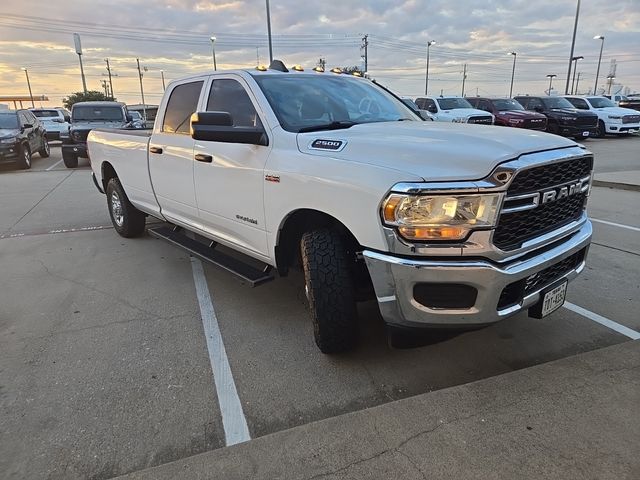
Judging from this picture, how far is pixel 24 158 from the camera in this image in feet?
47.6

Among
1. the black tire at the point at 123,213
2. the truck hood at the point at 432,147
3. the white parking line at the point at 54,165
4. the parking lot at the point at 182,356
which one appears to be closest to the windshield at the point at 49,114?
the white parking line at the point at 54,165

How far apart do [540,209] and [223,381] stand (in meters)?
2.17

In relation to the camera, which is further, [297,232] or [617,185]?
[617,185]

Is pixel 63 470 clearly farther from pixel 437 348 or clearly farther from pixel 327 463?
pixel 437 348

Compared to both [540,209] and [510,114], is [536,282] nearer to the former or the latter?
[540,209]

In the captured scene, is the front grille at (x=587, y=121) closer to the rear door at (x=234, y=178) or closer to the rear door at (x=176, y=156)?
the rear door at (x=176, y=156)

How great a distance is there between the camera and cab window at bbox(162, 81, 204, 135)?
4.47 metres

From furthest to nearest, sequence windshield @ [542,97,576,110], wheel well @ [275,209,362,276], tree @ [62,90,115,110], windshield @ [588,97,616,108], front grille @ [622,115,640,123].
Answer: tree @ [62,90,115,110] < windshield @ [588,97,616,108] < windshield @ [542,97,576,110] < front grille @ [622,115,640,123] < wheel well @ [275,209,362,276]

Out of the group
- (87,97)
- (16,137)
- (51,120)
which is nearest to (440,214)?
(16,137)

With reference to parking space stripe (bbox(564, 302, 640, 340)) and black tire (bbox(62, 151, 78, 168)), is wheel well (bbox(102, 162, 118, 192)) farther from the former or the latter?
black tire (bbox(62, 151, 78, 168))

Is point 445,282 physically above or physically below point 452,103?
below

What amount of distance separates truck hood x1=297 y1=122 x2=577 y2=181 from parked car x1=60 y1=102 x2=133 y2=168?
12909 mm

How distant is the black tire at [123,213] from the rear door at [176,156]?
122cm

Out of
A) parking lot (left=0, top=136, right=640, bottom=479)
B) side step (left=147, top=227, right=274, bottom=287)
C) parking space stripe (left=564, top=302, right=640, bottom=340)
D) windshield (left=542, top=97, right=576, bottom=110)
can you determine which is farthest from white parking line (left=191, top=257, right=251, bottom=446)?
windshield (left=542, top=97, right=576, bottom=110)
